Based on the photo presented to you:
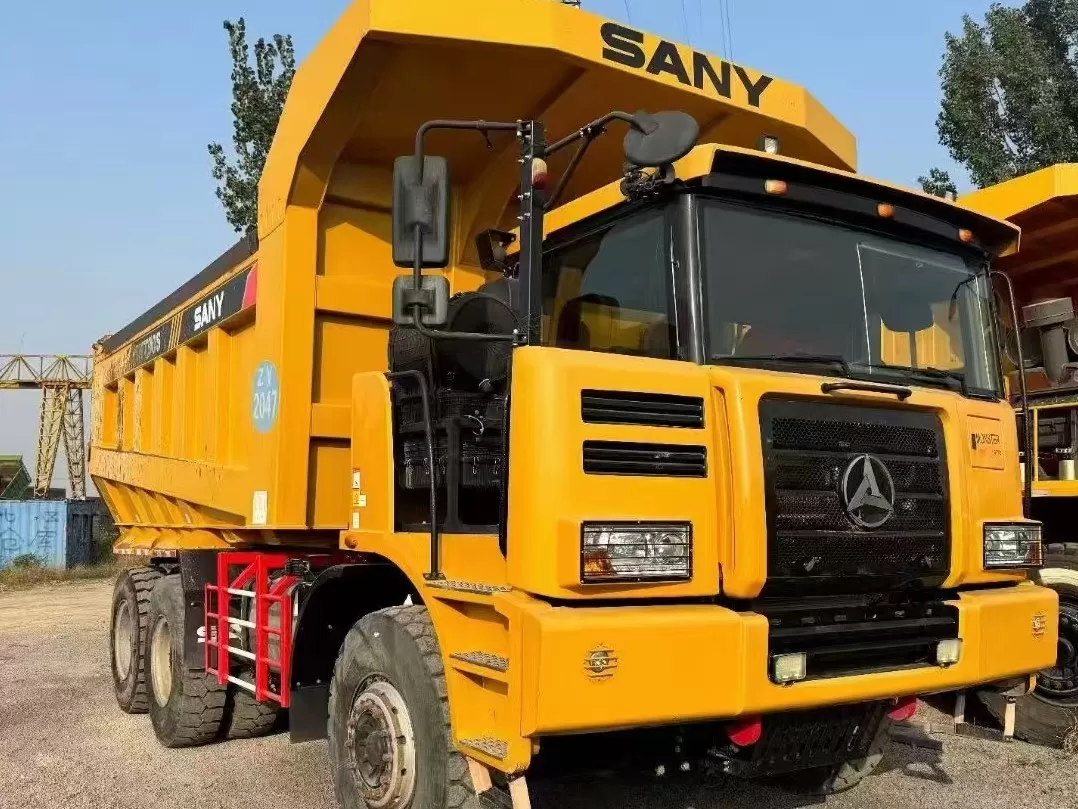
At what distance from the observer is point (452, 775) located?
10.6ft

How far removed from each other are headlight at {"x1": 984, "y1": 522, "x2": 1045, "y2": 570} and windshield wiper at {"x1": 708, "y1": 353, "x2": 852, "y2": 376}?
→ 849 millimetres

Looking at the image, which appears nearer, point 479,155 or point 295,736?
point 295,736

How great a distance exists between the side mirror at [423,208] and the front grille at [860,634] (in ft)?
5.15

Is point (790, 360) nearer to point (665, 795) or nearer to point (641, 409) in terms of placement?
point (641, 409)

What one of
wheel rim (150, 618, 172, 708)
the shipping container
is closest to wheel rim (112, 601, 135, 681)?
wheel rim (150, 618, 172, 708)

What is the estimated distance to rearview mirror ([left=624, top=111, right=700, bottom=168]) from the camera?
10.2ft

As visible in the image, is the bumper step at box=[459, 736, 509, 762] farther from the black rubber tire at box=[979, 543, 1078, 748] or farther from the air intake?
the black rubber tire at box=[979, 543, 1078, 748]

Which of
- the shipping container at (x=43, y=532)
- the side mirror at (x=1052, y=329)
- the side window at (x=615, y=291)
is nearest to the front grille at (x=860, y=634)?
the side window at (x=615, y=291)

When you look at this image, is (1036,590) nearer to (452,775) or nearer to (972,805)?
(972,805)

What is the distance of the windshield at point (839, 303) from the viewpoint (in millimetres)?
3404

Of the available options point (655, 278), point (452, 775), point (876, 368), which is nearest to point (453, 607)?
point (452, 775)

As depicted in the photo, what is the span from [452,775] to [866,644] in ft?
4.71

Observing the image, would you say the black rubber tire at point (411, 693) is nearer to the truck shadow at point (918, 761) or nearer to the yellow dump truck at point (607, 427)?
the yellow dump truck at point (607, 427)

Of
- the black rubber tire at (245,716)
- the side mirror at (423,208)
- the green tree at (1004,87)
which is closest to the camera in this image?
the side mirror at (423,208)
